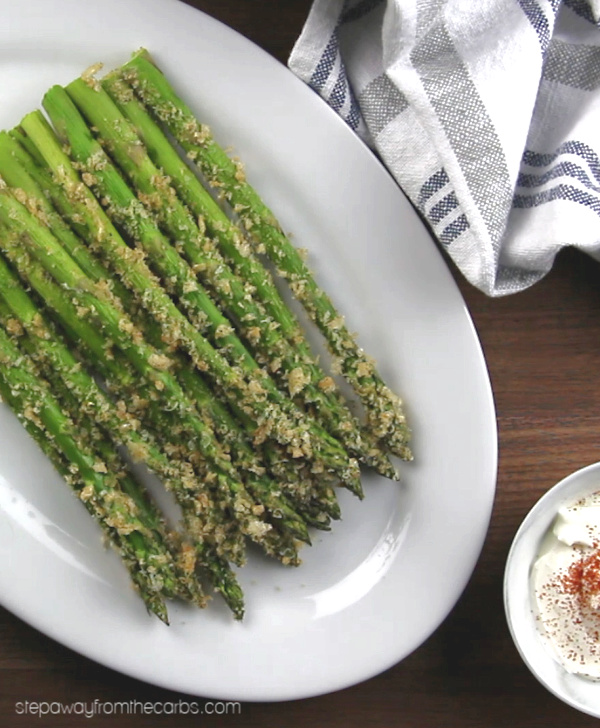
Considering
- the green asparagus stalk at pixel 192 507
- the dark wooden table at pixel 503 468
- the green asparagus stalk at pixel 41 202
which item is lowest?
the dark wooden table at pixel 503 468

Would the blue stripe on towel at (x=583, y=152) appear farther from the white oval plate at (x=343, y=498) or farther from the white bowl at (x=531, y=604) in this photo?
the white bowl at (x=531, y=604)

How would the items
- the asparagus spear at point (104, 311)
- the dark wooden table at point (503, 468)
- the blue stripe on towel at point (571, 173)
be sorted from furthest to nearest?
the dark wooden table at point (503, 468) → the blue stripe on towel at point (571, 173) → the asparagus spear at point (104, 311)

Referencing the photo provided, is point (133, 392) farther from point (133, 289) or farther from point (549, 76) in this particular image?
point (549, 76)

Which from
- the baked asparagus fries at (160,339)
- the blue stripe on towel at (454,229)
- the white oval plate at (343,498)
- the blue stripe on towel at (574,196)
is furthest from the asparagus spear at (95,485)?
the blue stripe on towel at (574,196)

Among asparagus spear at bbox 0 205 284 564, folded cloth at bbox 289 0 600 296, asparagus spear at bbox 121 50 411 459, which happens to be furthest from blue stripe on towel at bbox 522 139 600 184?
asparagus spear at bbox 0 205 284 564

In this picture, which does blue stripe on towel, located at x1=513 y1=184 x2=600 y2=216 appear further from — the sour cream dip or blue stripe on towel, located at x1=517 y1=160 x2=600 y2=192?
the sour cream dip

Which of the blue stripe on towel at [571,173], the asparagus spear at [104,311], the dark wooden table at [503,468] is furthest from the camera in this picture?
the dark wooden table at [503,468]

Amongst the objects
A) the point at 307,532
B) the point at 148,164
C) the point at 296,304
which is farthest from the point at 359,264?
the point at 307,532
